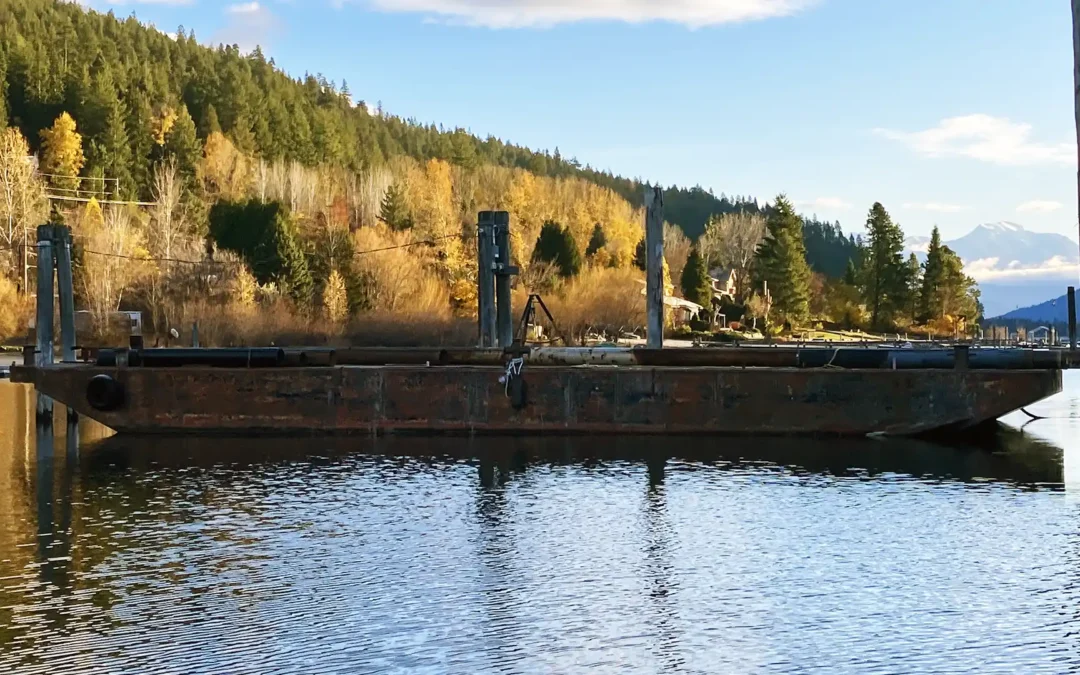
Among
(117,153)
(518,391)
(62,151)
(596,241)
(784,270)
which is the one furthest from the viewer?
(117,153)

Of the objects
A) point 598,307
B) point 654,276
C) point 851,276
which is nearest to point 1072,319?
point 654,276

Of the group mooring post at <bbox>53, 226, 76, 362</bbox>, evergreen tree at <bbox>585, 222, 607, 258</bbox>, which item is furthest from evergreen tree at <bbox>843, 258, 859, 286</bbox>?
mooring post at <bbox>53, 226, 76, 362</bbox>

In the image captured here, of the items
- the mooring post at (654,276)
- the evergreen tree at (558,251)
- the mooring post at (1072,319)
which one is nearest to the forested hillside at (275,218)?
the evergreen tree at (558,251)

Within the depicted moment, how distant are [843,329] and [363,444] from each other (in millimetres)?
86330

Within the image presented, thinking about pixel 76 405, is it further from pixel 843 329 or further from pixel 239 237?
pixel 843 329

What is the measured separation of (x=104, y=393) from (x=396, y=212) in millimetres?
77240

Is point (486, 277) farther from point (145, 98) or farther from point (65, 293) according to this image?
point (145, 98)

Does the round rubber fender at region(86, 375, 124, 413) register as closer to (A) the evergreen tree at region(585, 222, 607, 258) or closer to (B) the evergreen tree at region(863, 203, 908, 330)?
(B) the evergreen tree at region(863, 203, 908, 330)

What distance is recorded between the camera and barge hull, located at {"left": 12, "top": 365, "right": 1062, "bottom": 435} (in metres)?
22.8

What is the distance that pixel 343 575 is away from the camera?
1265cm

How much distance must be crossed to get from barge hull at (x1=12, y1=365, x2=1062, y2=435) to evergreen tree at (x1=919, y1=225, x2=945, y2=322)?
77.7 meters

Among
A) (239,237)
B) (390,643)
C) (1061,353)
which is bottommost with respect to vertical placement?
(390,643)

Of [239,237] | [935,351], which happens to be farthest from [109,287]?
[935,351]

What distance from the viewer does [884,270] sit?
9994 centimetres
